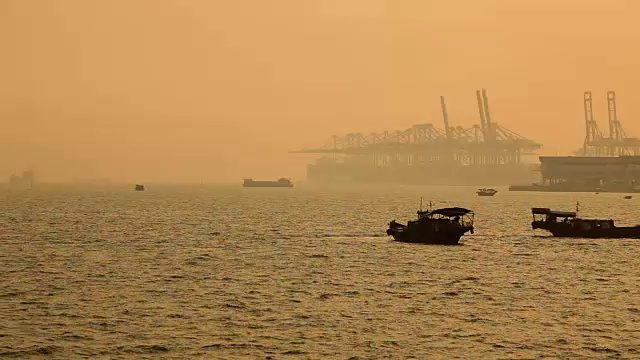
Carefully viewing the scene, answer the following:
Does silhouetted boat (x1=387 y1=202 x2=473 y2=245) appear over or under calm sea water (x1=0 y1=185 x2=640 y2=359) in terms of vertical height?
over

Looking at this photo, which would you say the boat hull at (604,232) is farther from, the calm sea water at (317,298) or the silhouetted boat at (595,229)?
the calm sea water at (317,298)

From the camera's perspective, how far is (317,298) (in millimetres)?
59188

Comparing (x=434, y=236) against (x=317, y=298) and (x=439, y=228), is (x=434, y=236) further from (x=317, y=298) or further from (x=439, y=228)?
(x=317, y=298)

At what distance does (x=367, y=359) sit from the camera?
41219 mm

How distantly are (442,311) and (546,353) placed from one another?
38.4 ft

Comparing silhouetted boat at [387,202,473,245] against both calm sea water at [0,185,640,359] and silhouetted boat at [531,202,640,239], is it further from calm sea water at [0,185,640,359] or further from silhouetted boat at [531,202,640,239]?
silhouetted boat at [531,202,640,239]

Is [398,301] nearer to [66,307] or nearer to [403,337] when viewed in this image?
[403,337]

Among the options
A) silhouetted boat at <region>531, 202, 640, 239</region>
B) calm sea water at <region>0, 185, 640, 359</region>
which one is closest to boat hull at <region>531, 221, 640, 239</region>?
silhouetted boat at <region>531, 202, 640, 239</region>

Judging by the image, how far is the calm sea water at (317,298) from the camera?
44.1 m

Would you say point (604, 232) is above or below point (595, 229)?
below

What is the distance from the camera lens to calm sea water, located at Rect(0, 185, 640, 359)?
44.1 meters

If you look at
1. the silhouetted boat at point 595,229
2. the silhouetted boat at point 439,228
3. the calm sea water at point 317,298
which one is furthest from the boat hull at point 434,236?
the silhouetted boat at point 595,229

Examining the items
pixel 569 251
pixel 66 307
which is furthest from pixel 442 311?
pixel 569 251

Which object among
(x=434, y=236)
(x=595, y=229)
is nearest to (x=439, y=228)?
(x=434, y=236)
